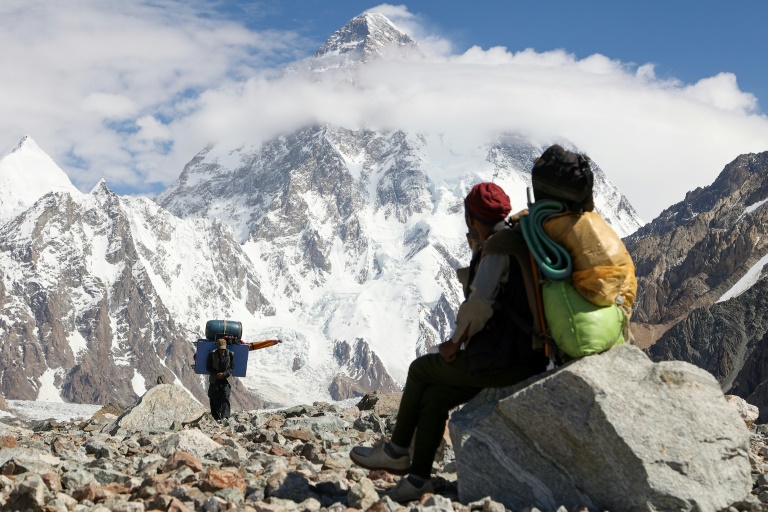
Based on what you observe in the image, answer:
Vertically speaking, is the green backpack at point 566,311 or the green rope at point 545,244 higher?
the green rope at point 545,244

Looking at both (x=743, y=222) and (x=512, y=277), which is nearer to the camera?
(x=512, y=277)

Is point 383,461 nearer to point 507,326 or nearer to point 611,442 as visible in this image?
point 507,326

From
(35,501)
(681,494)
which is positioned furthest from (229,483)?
(681,494)

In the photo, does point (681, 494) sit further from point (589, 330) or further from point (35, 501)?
point (35, 501)

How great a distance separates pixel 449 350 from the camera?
25.0ft

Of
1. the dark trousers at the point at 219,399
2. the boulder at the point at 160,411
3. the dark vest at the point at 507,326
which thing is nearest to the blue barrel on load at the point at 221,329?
the dark trousers at the point at 219,399

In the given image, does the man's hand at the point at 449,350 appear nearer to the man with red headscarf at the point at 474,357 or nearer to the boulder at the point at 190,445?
the man with red headscarf at the point at 474,357

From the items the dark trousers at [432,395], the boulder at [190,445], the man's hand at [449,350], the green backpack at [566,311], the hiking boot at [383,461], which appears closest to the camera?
the green backpack at [566,311]

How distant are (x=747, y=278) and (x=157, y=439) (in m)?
180

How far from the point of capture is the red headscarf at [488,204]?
8.07 metres

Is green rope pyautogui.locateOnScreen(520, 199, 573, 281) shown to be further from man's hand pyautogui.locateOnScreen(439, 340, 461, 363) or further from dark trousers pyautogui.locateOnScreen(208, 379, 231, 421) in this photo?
dark trousers pyautogui.locateOnScreen(208, 379, 231, 421)

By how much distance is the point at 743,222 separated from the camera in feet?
630

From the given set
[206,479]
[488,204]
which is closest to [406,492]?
[206,479]

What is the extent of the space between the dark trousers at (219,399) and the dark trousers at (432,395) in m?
14.3
